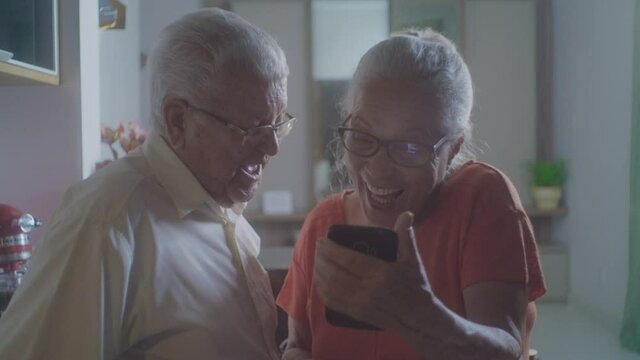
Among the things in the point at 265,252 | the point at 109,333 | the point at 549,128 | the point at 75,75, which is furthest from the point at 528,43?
the point at 109,333

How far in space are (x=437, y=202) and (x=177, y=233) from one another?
441 millimetres

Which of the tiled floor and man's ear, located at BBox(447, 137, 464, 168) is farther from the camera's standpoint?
the tiled floor

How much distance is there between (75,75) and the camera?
1.72 metres

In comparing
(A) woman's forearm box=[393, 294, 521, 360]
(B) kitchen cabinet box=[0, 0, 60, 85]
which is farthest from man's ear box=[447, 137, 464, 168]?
(B) kitchen cabinet box=[0, 0, 60, 85]

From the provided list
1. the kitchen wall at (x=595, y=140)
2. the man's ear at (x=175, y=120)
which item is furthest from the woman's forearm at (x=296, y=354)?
the kitchen wall at (x=595, y=140)

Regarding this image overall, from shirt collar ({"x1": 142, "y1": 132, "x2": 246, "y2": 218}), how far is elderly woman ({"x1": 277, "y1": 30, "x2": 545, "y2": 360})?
23cm

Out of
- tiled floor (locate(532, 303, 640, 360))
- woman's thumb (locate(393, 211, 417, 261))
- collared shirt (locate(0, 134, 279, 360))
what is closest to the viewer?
woman's thumb (locate(393, 211, 417, 261))

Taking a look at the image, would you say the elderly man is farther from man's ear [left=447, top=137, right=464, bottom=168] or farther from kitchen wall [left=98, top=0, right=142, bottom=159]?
kitchen wall [left=98, top=0, right=142, bottom=159]

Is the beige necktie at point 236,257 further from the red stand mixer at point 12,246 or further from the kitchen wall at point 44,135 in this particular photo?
the kitchen wall at point 44,135

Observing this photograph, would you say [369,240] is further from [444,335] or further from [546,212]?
[546,212]

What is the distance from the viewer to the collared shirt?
89 cm

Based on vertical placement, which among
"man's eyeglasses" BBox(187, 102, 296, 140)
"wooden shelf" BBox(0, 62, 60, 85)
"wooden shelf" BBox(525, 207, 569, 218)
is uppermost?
"wooden shelf" BBox(0, 62, 60, 85)

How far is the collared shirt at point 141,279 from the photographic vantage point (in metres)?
0.89

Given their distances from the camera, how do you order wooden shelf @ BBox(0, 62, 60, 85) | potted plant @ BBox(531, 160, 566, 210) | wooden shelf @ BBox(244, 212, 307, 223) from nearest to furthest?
wooden shelf @ BBox(0, 62, 60, 85)
potted plant @ BBox(531, 160, 566, 210)
wooden shelf @ BBox(244, 212, 307, 223)
